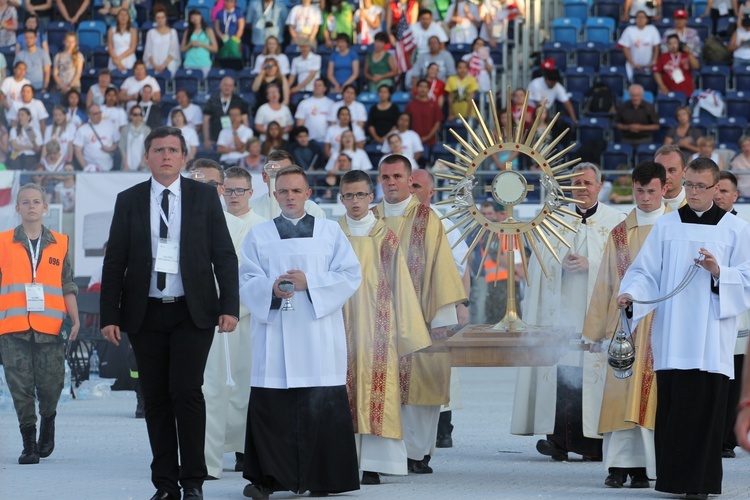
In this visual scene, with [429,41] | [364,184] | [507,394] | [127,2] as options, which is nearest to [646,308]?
[364,184]

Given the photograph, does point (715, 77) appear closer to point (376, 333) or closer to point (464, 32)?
point (464, 32)

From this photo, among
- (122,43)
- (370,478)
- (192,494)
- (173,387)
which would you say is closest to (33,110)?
(122,43)

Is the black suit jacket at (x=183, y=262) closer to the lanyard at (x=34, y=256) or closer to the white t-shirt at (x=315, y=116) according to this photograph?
the lanyard at (x=34, y=256)

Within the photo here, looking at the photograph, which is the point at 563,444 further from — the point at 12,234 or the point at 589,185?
the point at 12,234

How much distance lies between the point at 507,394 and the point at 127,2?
915 centimetres

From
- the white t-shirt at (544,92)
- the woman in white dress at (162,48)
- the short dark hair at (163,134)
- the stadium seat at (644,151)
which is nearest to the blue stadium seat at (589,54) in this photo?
the white t-shirt at (544,92)

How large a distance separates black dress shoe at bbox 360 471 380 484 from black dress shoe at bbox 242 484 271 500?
86 cm

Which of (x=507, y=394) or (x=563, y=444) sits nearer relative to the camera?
(x=563, y=444)

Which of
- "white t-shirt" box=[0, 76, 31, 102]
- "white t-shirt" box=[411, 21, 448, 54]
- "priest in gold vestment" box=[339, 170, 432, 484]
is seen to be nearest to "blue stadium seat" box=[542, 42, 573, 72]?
"white t-shirt" box=[411, 21, 448, 54]

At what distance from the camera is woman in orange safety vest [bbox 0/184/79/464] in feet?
29.0

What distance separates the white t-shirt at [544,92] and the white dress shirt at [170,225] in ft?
35.7

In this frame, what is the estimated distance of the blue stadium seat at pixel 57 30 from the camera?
19109 mm

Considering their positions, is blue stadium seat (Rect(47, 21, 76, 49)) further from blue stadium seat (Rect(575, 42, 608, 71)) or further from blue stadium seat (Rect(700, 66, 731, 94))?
blue stadium seat (Rect(700, 66, 731, 94))

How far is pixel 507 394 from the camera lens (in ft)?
43.7
